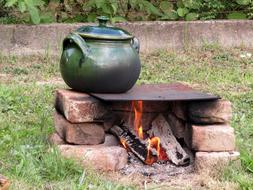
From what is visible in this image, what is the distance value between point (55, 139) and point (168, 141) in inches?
30.3

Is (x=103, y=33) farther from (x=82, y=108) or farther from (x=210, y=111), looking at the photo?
(x=210, y=111)

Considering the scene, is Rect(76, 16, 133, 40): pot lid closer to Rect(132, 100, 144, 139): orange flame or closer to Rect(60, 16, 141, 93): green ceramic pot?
Rect(60, 16, 141, 93): green ceramic pot

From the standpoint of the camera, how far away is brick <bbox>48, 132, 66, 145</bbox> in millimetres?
4299

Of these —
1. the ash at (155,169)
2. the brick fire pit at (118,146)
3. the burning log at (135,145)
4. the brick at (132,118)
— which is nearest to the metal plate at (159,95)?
the brick fire pit at (118,146)

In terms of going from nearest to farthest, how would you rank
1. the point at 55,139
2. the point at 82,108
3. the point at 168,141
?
the point at 82,108
the point at 55,139
the point at 168,141

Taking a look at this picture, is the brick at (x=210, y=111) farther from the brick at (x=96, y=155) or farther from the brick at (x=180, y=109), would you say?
the brick at (x=96, y=155)

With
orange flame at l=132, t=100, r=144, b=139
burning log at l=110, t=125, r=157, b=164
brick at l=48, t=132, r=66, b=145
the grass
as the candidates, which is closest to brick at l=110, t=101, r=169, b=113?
orange flame at l=132, t=100, r=144, b=139

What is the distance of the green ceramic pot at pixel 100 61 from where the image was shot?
13.6 feet

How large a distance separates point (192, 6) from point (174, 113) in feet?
15.8

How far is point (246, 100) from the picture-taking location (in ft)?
20.4

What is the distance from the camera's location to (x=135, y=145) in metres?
4.40

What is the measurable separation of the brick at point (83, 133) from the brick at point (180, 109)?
0.55 metres

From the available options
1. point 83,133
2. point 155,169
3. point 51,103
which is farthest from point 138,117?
point 51,103

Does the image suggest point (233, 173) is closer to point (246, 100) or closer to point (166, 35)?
point (246, 100)
